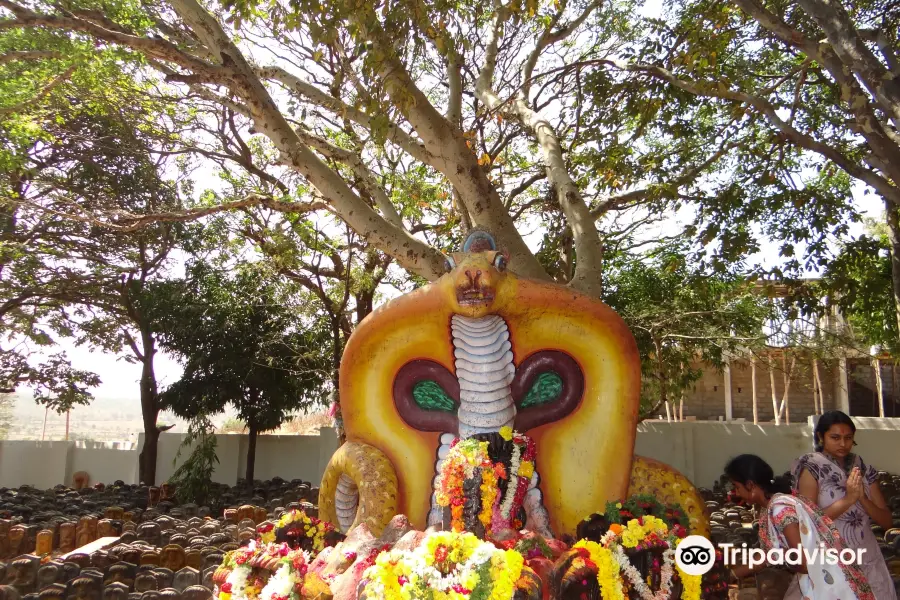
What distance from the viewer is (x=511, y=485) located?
4578 millimetres

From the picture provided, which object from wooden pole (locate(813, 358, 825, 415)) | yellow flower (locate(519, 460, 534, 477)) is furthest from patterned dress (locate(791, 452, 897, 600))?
wooden pole (locate(813, 358, 825, 415))

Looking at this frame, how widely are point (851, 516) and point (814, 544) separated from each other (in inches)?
31.0

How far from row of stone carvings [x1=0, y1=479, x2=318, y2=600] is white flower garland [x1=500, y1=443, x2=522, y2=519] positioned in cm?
245

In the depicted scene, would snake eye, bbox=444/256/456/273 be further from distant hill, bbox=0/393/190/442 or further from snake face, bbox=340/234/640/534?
distant hill, bbox=0/393/190/442

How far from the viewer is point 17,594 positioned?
5453mm

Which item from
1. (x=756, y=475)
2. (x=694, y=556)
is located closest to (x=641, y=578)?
(x=694, y=556)

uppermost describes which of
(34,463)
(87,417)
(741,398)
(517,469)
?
(741,398)

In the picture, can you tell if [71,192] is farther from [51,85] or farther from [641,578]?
[641,578]

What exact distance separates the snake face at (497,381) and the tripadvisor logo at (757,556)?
2.69 feet

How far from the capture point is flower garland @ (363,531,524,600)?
10.2 feet

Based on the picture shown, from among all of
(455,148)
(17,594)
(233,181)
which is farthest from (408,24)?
(233,181)

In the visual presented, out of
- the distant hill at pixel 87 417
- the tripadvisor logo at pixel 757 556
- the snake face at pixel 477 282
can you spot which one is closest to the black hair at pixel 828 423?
the tripadvisor logo at pixel 757 556

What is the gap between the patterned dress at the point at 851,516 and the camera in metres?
3.76

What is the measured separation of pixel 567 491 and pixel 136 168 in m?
11.5
